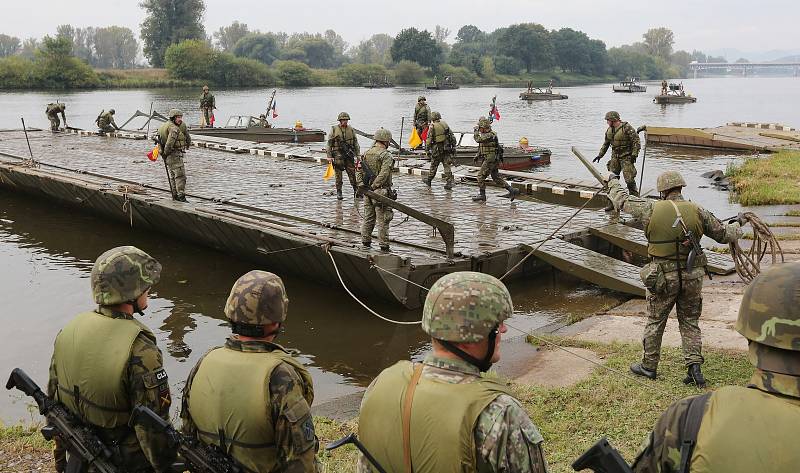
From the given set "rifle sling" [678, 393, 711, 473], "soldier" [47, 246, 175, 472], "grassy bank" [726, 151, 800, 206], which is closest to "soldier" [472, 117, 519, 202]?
"grassy bank" [726, 151, 800, 206]

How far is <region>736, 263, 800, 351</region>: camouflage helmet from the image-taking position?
2703mm

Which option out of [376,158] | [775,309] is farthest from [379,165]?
[775,309]

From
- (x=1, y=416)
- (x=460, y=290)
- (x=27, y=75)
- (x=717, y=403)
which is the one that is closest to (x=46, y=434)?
(x=460, y=290)

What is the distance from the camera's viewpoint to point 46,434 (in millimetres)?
4133

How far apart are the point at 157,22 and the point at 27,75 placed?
3131cm

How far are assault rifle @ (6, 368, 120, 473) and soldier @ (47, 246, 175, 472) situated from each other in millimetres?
40

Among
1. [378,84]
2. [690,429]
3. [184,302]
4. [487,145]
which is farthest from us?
[378,84]

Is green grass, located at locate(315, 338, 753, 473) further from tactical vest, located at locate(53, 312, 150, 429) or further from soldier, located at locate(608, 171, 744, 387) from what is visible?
tactical vest, located at locate(53, 312, 150, 429)

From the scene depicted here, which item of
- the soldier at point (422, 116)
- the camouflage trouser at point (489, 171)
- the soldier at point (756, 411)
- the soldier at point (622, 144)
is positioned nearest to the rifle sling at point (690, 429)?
the soldier at point (756, 411)

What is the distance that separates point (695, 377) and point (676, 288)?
853 millimetres

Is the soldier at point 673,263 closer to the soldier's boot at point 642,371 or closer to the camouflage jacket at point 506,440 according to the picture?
the soldier's boot at point 642,371

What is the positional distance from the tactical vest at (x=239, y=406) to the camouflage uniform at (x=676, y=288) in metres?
4.63

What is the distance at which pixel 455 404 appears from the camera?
111 inches

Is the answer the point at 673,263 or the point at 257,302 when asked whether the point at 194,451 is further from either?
the point at 673,263
